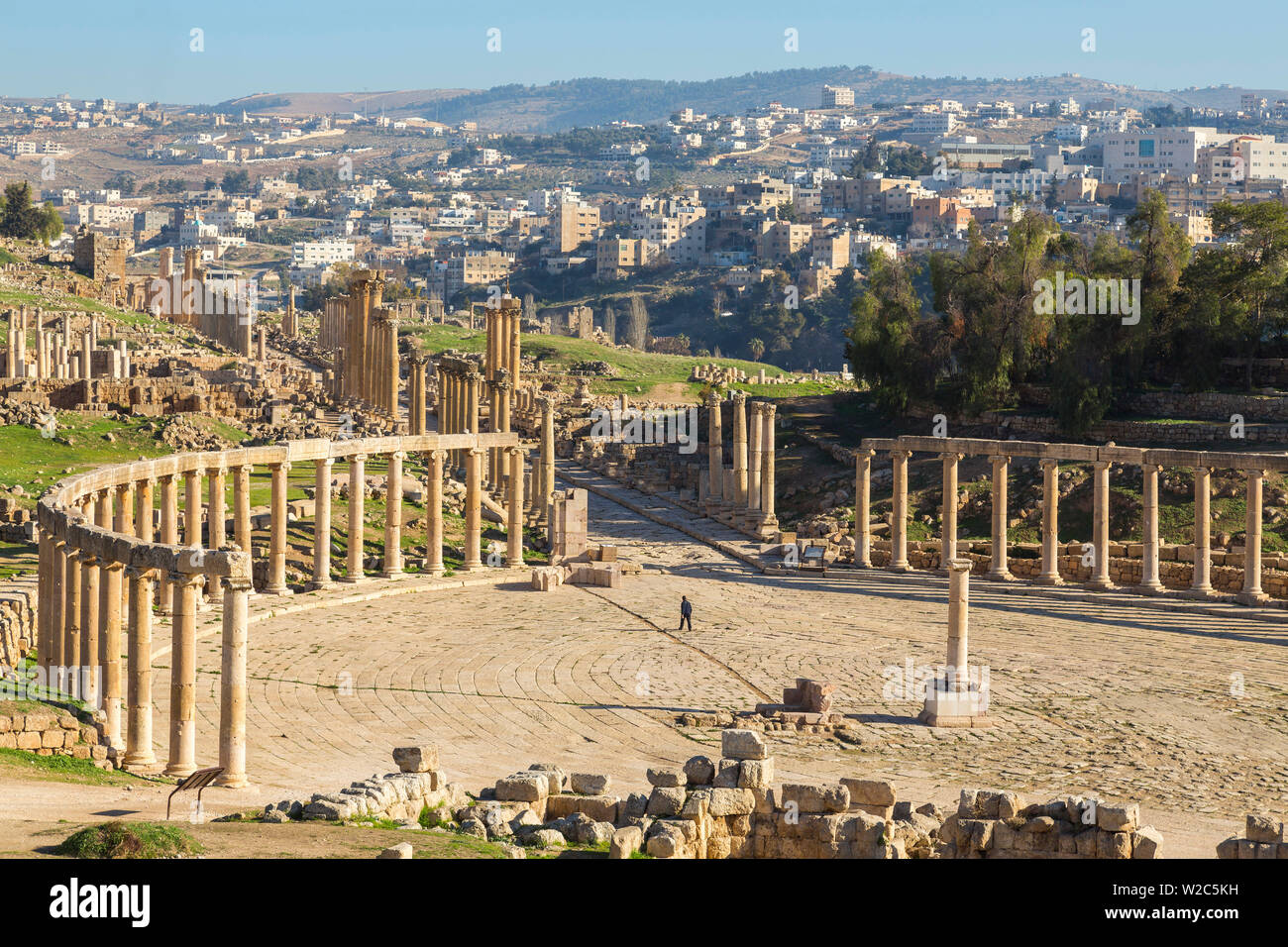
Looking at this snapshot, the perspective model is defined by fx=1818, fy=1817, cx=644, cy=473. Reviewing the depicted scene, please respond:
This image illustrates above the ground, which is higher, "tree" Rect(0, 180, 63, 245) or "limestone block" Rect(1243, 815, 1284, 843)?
"tree" Rect(0, 180, 63, 245)

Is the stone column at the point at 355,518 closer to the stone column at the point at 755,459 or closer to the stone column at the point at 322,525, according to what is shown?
the stone column at the point at 322,525

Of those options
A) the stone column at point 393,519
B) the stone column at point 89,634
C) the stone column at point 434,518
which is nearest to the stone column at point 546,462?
the stone column at point 434,518

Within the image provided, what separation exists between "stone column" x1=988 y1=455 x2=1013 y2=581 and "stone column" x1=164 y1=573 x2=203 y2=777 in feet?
94.7

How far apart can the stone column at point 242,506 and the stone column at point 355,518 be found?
4.09 metres

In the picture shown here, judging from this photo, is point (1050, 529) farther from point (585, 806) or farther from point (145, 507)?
point (585, 806)

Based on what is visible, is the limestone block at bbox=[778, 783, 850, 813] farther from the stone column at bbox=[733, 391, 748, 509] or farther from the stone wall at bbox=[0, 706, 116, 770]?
the stone column at bbox=[733, 391, 748, 509]

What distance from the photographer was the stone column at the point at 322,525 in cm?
4525

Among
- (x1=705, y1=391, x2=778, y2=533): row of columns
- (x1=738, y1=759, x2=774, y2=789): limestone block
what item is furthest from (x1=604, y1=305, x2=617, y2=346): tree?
(x1=738, y1=759, x2=774, y2=789): limestone block

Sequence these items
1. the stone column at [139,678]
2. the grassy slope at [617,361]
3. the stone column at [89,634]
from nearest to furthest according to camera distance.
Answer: the stone column at [139,678] < the stone column at [89,634] < the grassy slope at [617,361]

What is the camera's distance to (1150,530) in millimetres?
48812

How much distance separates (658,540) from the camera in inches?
2346

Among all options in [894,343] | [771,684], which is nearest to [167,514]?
[771,684]

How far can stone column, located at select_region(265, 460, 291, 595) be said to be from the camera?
4394 centimetres

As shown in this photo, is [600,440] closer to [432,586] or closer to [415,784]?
[432,586]
